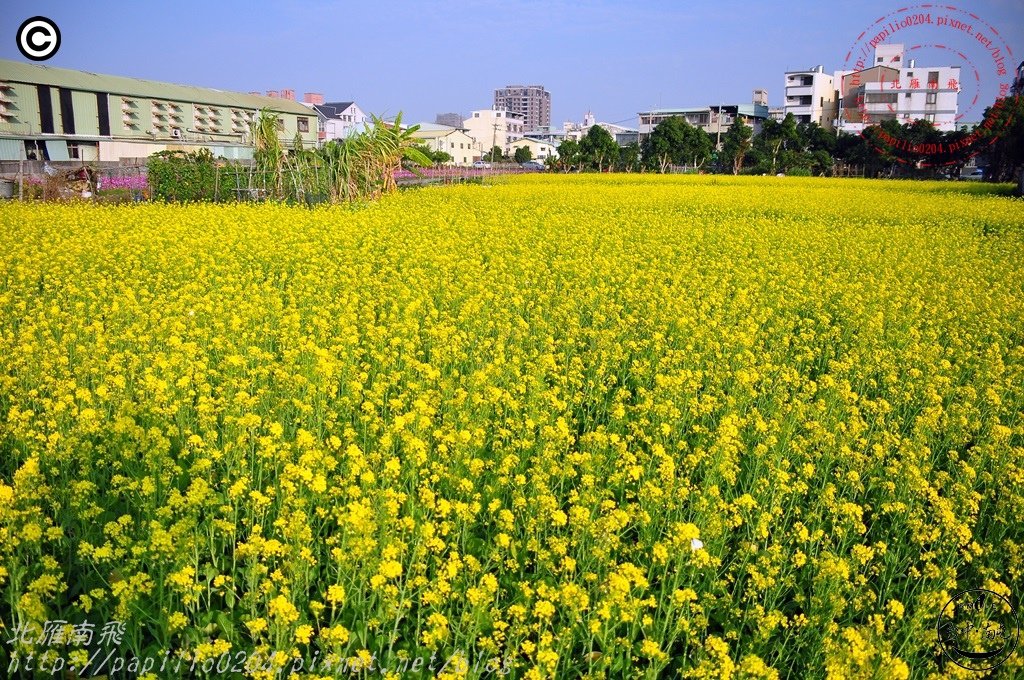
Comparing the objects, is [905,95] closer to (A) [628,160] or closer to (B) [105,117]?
(A) [628,160]

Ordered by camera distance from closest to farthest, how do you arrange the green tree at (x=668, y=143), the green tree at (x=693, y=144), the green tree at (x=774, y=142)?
the green tree at (x=774, y=142) < the green tree at (x=668, y=143) < the green tree at (x=693, y=144)

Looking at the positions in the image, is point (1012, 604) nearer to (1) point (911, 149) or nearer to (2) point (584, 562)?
(2) point (584, 562)

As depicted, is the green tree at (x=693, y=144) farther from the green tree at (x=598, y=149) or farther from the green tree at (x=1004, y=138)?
the green tree at (x=1004, y=138)

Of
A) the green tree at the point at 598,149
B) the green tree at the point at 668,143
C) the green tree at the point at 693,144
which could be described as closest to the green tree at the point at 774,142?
the green tree at the point at 693,144

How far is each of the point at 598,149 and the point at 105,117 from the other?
33374mm

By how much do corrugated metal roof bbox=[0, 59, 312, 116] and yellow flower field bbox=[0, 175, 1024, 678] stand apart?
29.7 metres

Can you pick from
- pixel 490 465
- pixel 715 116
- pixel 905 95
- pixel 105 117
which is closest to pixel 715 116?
pixel 715 116

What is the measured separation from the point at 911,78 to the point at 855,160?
154 feet

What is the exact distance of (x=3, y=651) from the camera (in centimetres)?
277

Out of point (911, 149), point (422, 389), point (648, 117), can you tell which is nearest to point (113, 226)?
point (422, 389)

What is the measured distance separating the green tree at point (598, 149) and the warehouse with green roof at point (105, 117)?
77.1 feet

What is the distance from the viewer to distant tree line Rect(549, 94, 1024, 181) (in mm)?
52844

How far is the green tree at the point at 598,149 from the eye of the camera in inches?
2250

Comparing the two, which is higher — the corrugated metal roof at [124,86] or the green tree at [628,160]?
the corrugated metal roof at [124,86]
